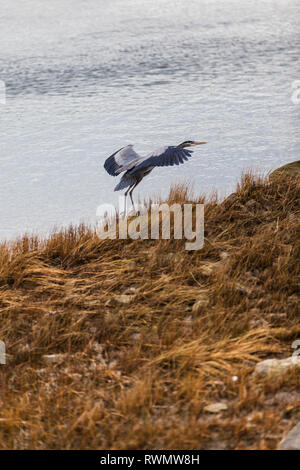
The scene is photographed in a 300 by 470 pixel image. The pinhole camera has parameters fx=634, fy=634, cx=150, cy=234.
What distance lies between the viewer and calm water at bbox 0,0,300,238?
6840 mm

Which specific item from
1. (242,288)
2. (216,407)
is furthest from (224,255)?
(216,407)

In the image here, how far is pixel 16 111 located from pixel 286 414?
7303mm

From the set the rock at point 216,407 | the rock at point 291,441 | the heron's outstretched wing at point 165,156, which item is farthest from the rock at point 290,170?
the rock at point 291,441

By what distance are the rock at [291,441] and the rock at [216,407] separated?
31 cm

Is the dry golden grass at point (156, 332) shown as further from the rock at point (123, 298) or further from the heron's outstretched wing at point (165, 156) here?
the heron's outstretched wing at point (165, 156)

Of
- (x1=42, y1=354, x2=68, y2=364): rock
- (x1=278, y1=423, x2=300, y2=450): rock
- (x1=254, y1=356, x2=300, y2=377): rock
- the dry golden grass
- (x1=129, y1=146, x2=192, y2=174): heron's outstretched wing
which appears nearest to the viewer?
(x1=278, y1=423, x2=300, y2=450): rock

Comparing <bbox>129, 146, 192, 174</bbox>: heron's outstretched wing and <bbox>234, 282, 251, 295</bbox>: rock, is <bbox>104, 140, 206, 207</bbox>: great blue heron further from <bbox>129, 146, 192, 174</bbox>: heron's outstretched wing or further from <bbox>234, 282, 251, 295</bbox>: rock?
<bbox>234, 282, 251, 295</bbox>: rock

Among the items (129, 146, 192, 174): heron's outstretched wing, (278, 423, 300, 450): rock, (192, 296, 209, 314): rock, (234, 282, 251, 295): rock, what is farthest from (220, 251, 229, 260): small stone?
(278, 423, 300, 450): rock

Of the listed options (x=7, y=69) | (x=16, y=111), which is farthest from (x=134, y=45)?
(x=16, y=111)

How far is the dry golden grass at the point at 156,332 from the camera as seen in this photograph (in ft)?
8.48

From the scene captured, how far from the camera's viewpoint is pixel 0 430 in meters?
2.65

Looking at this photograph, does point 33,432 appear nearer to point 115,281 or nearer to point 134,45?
point 115,281

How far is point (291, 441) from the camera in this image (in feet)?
7.90

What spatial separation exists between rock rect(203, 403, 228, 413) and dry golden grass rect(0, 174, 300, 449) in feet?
0.08
